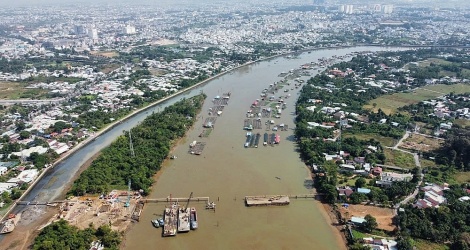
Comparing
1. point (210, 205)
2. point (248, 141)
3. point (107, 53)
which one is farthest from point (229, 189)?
point (107, 53)

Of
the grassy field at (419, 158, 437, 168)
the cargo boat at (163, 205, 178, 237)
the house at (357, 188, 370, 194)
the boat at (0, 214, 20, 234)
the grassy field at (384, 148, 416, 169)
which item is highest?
the house at (357, 188, 370, 194)

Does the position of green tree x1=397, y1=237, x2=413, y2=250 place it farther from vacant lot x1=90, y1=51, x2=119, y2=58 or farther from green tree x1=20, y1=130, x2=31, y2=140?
vacant lot x1=90, y1=51, x2=119, y2=58

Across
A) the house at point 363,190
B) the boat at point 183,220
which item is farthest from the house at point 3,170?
the house at point 363,190

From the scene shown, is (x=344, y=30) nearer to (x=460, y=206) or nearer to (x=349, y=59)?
(x=349, y=59)

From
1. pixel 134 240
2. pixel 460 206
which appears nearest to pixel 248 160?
pixel 134 240

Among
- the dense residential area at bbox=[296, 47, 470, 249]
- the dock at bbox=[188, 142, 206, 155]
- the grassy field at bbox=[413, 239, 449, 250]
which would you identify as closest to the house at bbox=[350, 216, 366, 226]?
the dense residential area at bbox=[296, 47, 470, 249]

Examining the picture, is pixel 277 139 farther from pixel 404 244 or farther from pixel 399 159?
pixel 404 244

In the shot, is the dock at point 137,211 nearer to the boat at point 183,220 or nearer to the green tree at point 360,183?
the boat at point 183,220
